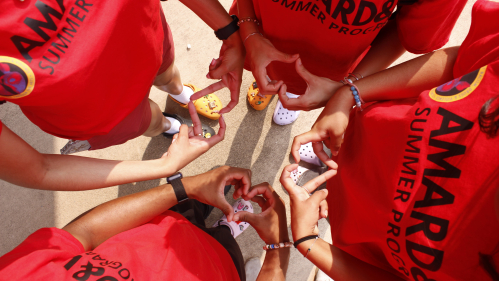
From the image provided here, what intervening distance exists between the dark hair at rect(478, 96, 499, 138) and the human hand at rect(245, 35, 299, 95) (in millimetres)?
516

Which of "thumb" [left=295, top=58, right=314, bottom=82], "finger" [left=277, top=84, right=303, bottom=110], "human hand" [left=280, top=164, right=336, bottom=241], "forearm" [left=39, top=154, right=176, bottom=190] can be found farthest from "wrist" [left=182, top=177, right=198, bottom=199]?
"thumb" [left=295, top=58, right=314, bottom=82]

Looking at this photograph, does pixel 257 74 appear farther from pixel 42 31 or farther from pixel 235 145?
pixel 235 145

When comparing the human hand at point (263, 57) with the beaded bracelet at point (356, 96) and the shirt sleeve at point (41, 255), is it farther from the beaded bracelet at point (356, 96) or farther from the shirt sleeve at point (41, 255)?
the shirt sleeve at point (41, 255)

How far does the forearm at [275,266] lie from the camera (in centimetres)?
90

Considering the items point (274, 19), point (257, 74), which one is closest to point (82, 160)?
point (257, 74)

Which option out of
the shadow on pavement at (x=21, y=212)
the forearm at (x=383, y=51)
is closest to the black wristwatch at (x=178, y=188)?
the forearm at (x=383, y=51)

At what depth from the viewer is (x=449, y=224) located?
0.53 m

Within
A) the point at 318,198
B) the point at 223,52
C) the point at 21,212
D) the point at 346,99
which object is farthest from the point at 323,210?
the point at 21,212

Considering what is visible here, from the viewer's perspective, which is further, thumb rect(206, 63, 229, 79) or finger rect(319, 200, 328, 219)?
thumb rect(206, 63, 229, 79)

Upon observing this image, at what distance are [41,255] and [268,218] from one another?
66 centimetres

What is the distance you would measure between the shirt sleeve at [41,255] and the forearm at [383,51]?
104 cm

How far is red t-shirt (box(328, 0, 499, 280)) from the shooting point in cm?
50

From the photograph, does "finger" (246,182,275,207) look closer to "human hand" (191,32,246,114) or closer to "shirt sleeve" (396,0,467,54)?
"human hand" (191,32,246,114)

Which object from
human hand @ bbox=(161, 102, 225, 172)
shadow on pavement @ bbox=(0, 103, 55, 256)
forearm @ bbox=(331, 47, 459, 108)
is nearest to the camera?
forearm @ bbox=(331, 47, 459, 108)
